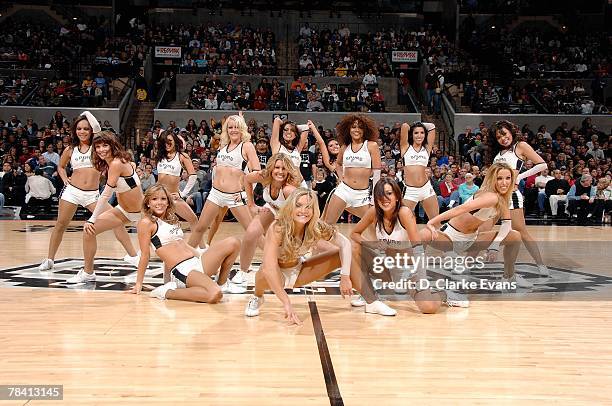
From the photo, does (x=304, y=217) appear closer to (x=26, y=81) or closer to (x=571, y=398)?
(x=571, y=398)

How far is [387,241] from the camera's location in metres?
5.50

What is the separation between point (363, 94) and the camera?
18391mm

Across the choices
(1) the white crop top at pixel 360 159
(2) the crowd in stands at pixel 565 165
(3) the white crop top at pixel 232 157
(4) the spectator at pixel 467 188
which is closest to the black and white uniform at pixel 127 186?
(3) the white crop top at pixel 232 157

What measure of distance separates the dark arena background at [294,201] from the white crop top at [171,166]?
0.03 metres

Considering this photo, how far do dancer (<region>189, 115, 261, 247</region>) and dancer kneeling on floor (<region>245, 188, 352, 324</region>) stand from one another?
1.84m

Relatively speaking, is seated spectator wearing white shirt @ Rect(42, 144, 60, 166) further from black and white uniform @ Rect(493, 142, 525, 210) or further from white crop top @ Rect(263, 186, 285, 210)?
black and white uniform @ Rect(493, 142, 525, 210)

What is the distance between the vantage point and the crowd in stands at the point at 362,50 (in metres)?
20.3

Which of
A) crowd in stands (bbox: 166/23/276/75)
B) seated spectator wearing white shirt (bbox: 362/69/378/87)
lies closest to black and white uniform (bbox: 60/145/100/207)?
crowd in stands (bbox: 166/23/276/75)

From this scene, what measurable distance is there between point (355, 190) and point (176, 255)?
192 centimetres

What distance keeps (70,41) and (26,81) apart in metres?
2.90

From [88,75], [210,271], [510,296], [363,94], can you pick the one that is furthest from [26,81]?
[510,296]

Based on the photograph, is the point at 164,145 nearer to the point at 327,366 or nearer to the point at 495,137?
the point at 495,137

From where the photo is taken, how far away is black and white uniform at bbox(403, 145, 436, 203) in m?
7.49

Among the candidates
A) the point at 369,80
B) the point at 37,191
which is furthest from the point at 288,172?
the point at 369,80
